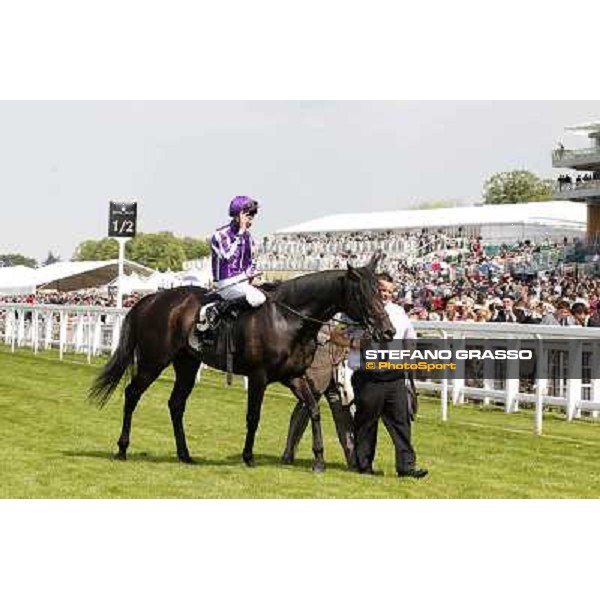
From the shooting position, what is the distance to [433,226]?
31281 mm

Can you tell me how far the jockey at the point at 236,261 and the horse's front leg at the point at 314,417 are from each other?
28.2 inches

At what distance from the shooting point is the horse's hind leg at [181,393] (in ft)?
29.8

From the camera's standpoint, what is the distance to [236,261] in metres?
8.54

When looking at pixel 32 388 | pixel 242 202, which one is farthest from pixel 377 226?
pixel 242 202

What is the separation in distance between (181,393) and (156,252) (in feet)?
80.0

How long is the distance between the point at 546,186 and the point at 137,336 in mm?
37132

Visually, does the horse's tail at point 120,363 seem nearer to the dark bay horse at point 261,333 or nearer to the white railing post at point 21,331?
the dark bay horse at point 261,333

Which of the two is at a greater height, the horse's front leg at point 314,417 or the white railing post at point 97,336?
the white railing post at point 97,336

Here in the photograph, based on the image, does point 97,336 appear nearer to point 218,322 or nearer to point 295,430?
point 295,430

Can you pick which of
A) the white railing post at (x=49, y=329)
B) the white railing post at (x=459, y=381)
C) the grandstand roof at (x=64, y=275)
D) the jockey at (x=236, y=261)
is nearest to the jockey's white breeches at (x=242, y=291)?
the jockey at (x=236, y=261)

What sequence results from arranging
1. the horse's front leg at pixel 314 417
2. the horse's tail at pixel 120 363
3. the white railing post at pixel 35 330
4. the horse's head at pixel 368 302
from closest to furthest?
the horse's head at pixel 368 302, the horse's front leg at pixel 314 417, the horse's tail at pixel 120 363, the white railing post at pixel 35 330

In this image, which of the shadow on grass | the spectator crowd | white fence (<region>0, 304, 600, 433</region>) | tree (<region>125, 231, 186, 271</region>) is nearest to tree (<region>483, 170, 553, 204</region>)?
the spectator crowd

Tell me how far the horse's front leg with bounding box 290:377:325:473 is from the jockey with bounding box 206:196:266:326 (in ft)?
2.35

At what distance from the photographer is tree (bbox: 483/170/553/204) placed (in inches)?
1486
